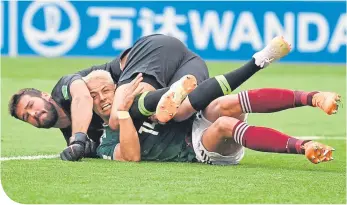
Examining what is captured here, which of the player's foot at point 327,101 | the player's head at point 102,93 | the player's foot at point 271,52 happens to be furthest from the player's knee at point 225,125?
the player's head at point 102,93

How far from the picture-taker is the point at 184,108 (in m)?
7.99

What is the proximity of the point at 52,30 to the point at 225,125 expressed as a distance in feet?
42.4

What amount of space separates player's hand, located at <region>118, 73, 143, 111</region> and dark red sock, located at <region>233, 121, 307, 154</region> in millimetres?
882

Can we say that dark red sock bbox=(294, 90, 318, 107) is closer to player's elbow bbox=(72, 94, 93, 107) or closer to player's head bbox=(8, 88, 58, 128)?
player's elbow bbox=(72, 94, 93, 107)

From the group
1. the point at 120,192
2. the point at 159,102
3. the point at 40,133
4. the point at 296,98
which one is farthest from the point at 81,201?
the point at 40,133

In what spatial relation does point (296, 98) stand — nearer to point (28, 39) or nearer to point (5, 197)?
point (5, 197)

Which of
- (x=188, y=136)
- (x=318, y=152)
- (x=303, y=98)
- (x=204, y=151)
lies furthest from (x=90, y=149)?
(x=318, y=152)

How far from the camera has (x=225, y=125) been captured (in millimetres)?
7727

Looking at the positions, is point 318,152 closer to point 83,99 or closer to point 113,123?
point 113,123

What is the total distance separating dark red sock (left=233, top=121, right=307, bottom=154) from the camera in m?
7.55

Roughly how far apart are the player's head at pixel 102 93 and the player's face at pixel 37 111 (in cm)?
33

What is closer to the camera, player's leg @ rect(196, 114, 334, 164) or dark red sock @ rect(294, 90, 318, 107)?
player's leg @ rect(196, 114, 334, 164)

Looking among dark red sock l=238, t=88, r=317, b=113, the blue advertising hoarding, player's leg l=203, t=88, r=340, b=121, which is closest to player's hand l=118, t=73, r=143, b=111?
player's leg l=203, t=88, r=340, b=121

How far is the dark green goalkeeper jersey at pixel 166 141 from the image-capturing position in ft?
27.1
